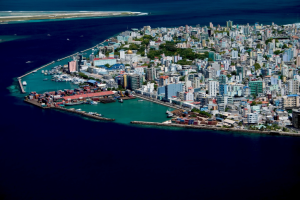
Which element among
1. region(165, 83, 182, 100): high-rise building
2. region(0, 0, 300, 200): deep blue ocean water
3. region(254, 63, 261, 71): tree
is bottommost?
region(0, 0, 300, 200): deep blue ocean water

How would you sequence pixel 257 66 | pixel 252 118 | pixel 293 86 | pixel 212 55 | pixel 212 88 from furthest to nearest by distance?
pixel 212 55
pixel 257 66
pixel 212 88
pixel 293 86
pixel 252 118

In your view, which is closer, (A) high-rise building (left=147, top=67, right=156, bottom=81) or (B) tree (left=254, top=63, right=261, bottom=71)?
(A) high-rise building (left=147, top=67, right=156, bottom=81)

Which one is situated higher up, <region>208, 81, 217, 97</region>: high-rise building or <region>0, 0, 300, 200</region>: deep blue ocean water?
<region>208, 81, 217, 97</region>: high-rise building

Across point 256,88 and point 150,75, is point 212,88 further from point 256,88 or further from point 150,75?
point 150,75

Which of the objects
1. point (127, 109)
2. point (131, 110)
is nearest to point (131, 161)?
point (131, 110)

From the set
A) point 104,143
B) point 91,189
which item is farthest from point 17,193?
point 104,143

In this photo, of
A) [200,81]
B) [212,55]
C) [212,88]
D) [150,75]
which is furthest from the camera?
[212,55]

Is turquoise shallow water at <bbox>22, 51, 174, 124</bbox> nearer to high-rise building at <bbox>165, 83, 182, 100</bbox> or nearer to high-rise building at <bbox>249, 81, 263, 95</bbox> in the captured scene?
high-rise building at <bbox>165, 83, 182, 100</bbox>

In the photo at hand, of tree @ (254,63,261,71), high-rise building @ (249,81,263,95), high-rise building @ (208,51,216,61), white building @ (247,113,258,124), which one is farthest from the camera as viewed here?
high-rise building @ (208,51,216,61)

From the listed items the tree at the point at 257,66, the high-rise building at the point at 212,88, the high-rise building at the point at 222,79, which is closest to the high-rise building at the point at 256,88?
the high-rise building at the point at 212,88

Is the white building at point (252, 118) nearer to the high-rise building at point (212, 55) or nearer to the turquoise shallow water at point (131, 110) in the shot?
the turquoise shallow water at point (131, 110)

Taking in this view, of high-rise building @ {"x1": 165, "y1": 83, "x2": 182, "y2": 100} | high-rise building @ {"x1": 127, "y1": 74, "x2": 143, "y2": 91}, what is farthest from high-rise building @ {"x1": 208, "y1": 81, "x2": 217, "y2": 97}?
high-rise building @ {"x1": 127, "y1": 74, "x2": 143, "y2": 91}

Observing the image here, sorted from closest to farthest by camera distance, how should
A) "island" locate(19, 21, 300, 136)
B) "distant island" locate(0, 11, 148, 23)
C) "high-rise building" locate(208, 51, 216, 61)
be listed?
1. "island" locate(19, 21, 300, 136)
2. "high-rise building" locate(208, 51, 216, 61)
3. "distant island" locate(0, 11, 148, 23)
